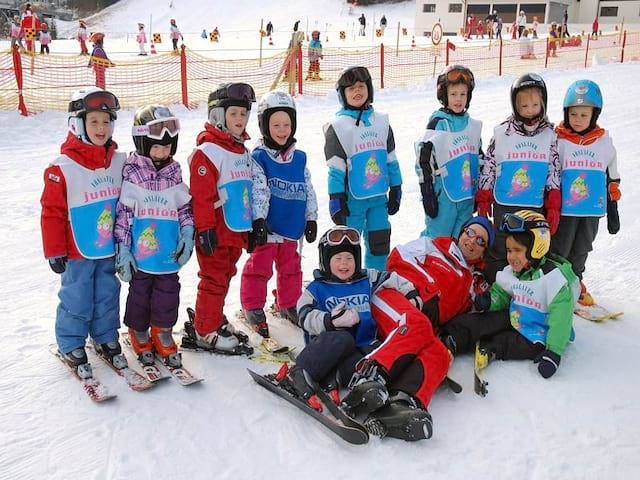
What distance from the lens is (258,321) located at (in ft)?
13.4

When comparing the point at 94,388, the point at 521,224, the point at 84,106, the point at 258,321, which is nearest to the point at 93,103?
the point at 84,106

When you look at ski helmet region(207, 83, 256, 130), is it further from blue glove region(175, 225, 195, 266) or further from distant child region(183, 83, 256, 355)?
blue glove region(175, 225, 195, 266)

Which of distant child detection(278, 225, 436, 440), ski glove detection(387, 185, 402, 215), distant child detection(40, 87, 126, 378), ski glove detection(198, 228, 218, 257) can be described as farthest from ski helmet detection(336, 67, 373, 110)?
distant child detection(40, 87, 126, 378)

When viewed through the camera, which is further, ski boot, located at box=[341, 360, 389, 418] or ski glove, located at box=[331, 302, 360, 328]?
ski glove, located at box=[331, 302, 360, 328]

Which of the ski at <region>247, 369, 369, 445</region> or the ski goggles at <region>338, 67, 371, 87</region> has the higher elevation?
the ski goggles at <region>338, 67, 371, 87</region>

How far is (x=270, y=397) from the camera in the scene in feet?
10.8

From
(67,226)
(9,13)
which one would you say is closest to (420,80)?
(67,226)

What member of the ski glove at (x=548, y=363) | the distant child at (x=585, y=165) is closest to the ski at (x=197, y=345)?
the ski glove at (x=548, y=363)

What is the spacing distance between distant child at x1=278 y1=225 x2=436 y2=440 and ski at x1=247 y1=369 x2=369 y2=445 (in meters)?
0.05

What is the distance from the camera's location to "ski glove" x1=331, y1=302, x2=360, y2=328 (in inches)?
132

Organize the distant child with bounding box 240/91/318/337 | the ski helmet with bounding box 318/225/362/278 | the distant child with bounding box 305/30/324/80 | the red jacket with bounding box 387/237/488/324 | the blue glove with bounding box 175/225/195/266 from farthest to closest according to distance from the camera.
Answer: the distant child with bounding box 305/30/324/80 < the red jacket with bounding box 387/237/488/324 < the distant child with bounding box 240/91/318/337 < the ski helmet with bounding box 318/225/362/278 < the blue glove with bounding box 175/225/195/266

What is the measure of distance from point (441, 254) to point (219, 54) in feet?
85.7

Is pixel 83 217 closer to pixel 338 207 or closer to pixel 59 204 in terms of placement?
pixel 59 204

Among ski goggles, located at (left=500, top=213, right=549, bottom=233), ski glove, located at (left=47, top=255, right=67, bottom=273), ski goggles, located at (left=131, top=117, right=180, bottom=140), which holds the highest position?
ski goggles, located at (left=131, top=117, right=180, bottom=140)
